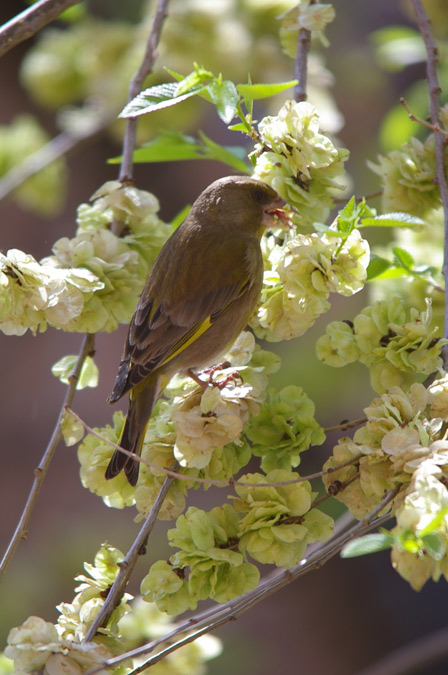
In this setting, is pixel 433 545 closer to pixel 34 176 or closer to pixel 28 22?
pixel 28 22

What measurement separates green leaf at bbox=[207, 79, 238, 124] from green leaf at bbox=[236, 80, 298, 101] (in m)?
0.02

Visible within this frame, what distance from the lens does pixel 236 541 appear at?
1.34m

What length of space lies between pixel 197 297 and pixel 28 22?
2.44 feet

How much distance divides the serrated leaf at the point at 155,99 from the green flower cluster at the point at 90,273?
11.0 inches

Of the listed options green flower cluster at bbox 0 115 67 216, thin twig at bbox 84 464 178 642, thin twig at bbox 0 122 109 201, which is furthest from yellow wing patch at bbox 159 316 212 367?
green flower cluster at bbox 0 115 67 216

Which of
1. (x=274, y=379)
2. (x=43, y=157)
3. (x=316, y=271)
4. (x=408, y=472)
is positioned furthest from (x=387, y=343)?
(x=43, y=157)

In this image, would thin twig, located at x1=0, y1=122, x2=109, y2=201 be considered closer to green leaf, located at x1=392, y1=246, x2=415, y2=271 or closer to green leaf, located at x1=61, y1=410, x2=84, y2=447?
green leaf, located at x1=61, y1=410, x2=84, y2=447

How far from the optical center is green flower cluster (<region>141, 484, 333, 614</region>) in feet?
4.22

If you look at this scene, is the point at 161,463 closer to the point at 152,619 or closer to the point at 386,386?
the point at 386,386

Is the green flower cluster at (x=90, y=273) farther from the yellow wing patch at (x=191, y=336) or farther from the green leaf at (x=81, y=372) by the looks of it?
the yellow wing patch at (x=191, y=336)

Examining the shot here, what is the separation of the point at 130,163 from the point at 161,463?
2.41 ft

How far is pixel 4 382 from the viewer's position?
4383mm

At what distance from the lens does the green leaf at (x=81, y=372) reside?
1634 millimetres

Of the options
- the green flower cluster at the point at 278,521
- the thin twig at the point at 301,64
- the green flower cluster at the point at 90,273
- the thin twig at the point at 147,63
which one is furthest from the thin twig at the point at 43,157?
the green flower cluster at the point at 278,521
